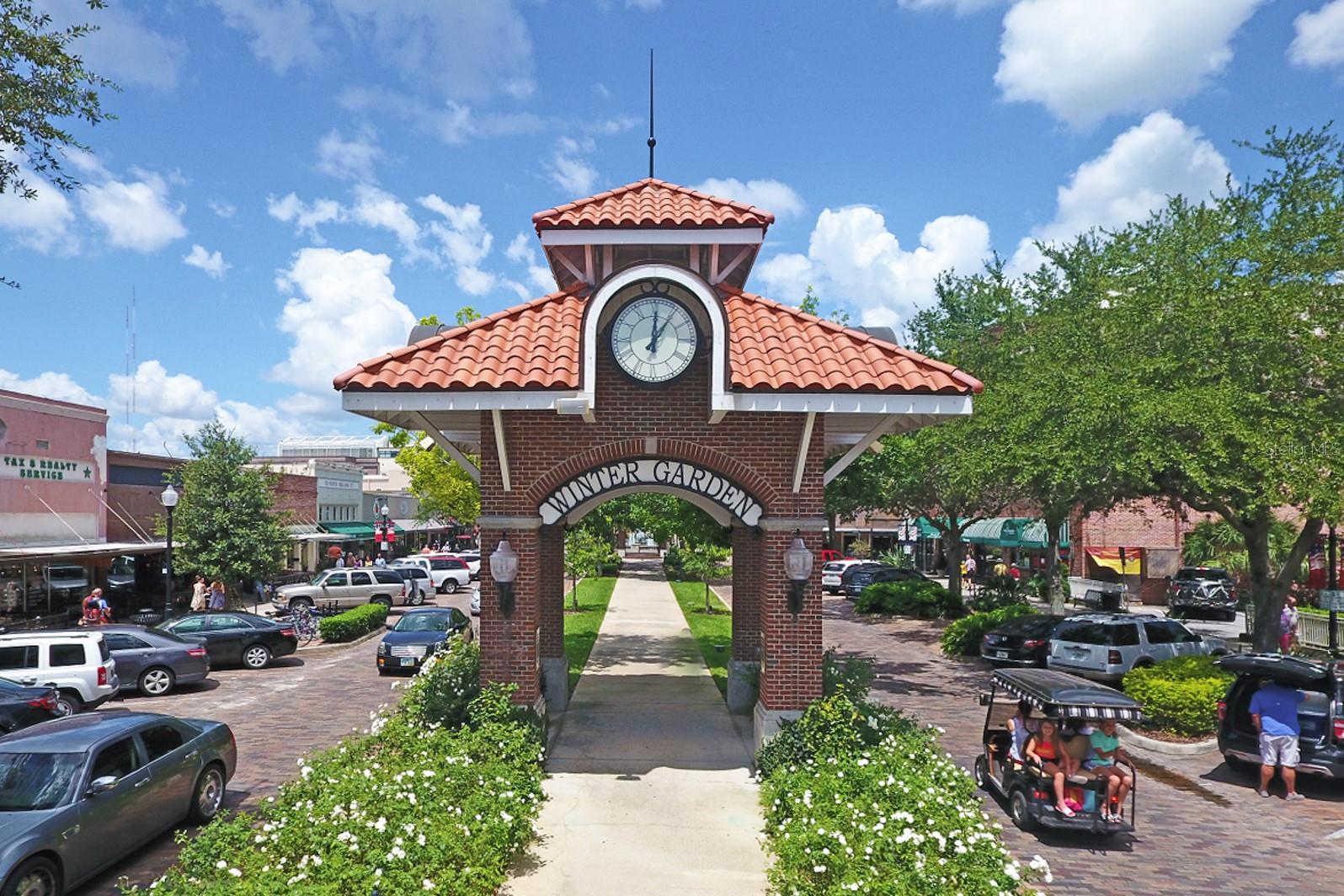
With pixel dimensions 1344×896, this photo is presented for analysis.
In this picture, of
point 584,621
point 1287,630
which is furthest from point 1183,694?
point 584,621

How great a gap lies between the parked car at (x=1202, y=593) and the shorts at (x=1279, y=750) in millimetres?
22997

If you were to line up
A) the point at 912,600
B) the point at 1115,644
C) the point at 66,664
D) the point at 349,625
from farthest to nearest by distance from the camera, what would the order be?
1. the point at 912,600
2. the point at 349,625
3. the point at 1115,644
4. the point at 66,664

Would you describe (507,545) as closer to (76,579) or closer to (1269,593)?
(1269,593)

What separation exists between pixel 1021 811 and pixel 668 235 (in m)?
7.77

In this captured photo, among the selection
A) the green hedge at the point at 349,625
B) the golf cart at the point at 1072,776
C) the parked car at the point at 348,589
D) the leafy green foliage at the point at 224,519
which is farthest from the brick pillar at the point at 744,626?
the parked car at the point at 348,589

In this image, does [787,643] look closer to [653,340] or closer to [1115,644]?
[653,340]

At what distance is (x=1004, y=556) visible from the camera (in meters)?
51.0

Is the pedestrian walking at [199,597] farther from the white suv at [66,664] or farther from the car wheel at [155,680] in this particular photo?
the white suv at [66,664]

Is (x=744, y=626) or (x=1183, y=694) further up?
(x=744, y=626)

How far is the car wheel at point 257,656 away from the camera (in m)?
19.9

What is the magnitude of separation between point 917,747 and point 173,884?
7.10 m

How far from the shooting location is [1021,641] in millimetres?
18266

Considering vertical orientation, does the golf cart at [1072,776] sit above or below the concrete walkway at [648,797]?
above

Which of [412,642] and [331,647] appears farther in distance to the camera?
[331,647]
